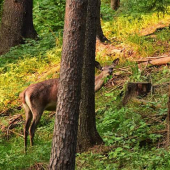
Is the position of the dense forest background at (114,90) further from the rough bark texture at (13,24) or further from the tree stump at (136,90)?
the rough bark texture at (13,24)

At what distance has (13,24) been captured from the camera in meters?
15.9

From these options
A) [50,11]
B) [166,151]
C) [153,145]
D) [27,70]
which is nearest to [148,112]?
[153,145]

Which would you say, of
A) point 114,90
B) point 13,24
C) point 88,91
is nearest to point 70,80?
point 88,91

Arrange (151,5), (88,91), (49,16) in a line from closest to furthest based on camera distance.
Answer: (88,91), (151,5), (49,16)

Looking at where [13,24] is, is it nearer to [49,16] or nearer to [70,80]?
[49,16]

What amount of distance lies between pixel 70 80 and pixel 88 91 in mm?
1774

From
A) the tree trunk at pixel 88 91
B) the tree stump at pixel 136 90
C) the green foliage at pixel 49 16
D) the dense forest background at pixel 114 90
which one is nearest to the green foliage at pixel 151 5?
the dense forest background at pixel 114 90

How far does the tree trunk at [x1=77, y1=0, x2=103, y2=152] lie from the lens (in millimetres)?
7316

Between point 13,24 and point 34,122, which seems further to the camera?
point 13,24

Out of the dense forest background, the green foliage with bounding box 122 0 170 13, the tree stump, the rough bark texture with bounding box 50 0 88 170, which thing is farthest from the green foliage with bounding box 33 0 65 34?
the rough bark texture with bounding box 50 0 88 170

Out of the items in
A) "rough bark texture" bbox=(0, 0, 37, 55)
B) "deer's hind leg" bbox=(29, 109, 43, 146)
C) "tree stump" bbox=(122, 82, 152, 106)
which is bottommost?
"deer's hind leg" bbox=(29, 109, 43, 146)

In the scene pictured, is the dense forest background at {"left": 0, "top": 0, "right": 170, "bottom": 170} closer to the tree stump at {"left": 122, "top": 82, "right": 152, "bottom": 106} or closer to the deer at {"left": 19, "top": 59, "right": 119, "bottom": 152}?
the tree stump at {"left": 122, "top": 82, "right": 152, "bottom": 106}

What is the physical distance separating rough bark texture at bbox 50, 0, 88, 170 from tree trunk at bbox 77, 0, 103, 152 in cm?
157

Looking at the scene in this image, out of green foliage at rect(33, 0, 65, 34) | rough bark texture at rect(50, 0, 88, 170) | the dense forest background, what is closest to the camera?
rough bark texture at rect(50, 0, 88, 170)
